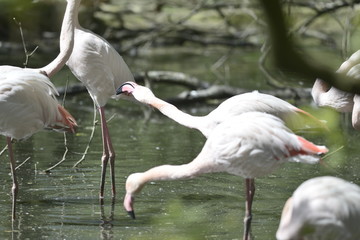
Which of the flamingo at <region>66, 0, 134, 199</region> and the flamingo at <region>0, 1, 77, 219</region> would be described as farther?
the flamingo at <region>66, 0, 134, 199</region>

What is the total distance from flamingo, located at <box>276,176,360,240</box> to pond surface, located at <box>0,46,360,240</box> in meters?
0.19

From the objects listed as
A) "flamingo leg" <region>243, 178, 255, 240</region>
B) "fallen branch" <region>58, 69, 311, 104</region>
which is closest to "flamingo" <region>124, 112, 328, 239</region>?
"flamingo leg" <region>243, 178, 255, 240</region>

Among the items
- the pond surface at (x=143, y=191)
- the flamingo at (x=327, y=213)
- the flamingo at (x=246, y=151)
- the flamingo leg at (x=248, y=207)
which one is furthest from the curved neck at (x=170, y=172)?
the flamingo at (x=327, y=213)

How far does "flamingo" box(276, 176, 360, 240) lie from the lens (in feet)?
8.97

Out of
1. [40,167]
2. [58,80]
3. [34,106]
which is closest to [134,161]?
[40,167]

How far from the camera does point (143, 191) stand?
5.14m

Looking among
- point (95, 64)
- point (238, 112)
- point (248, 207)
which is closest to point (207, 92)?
point (95, 64)

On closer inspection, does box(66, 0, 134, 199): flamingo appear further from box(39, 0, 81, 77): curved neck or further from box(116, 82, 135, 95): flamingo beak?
box(116, 82, 135, 95): flamingo beak

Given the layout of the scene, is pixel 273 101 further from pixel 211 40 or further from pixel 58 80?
pixel 211 40

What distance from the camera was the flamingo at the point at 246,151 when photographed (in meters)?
3.54

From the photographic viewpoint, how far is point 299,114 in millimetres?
4410

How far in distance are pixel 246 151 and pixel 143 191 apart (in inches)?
68.5

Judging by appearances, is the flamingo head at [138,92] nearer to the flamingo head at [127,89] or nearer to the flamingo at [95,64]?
the flamingo head at [127,89]

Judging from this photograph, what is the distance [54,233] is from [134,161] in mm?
2198
